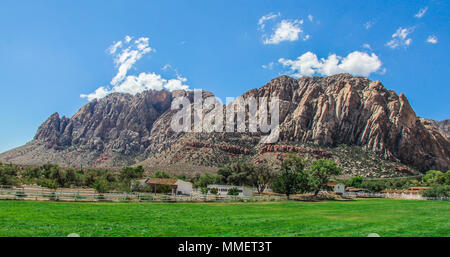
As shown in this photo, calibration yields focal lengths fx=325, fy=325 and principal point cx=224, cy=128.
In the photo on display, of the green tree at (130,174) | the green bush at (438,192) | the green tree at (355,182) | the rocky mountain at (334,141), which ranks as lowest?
the green bush at (438,192)

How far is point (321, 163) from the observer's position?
73.6 meters

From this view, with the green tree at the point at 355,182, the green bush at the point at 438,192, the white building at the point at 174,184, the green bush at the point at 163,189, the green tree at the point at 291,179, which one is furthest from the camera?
the green tree at the point at 355,182

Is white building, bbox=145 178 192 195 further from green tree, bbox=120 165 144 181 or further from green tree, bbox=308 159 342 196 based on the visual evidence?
green tree, bbox=308 159 342 196

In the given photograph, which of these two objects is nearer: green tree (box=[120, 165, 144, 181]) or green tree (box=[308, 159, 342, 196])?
green tree (box=[308, 159, 342, 196])

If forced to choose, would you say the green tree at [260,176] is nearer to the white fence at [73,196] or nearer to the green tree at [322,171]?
the green tree at [322,171]

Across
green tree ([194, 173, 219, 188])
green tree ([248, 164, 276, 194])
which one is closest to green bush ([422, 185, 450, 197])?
green tree ([248, 164, 276, 194])

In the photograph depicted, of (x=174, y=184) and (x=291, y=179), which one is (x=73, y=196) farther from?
(x=291, y=179)

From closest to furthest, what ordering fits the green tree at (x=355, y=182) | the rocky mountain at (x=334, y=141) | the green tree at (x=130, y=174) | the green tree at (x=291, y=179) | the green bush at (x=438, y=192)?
the green tree at (x=291, y=179) → the green tree at (x=130, y=174) → the green bush at (x=438, y=192) → the green tree at (x=355, y=182) → the rocky mountain at (x=334, y=141)

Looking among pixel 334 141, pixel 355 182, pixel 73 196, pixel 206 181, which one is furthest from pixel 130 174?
pixel 334 141

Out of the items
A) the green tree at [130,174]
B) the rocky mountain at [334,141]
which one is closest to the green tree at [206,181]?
the green tree at [130,174]

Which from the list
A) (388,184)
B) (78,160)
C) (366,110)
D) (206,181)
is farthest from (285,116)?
(78,160)

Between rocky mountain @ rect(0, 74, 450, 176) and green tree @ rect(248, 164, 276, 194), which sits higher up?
rocky mountain @ rect(0, 74, 450, 176)
